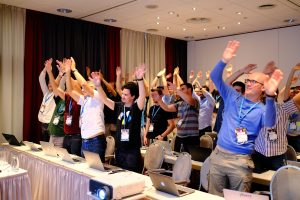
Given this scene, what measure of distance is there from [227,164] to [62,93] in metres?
2.66

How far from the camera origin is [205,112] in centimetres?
516

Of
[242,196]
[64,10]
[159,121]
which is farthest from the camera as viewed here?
[64,10]

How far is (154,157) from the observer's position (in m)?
3.44

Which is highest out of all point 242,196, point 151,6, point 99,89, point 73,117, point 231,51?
point 151,6

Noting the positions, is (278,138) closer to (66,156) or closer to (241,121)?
(241,121)

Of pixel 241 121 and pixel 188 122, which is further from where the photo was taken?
pixel 188 122

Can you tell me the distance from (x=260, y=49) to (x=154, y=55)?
8.68 feet

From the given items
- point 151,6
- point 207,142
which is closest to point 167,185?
point 207,142

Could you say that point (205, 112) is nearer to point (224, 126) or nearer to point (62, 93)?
point (62, 93)

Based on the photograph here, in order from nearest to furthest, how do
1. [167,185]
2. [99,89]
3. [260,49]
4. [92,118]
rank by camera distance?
Result: [167,185]
[99,89]
[92,118]
[260,49]

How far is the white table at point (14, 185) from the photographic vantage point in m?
2.71

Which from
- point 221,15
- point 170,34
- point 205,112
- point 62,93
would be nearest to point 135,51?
point 170,34

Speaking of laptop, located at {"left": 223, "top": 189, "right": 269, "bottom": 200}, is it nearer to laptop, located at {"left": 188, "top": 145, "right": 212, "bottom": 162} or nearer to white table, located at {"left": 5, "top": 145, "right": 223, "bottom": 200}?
white table, located at {"left": 5, "top": 145, "right": 223, "bottom": 200}

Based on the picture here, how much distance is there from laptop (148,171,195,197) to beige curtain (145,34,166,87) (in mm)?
5909
